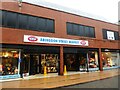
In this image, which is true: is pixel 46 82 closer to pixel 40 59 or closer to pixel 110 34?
pixel 40 59

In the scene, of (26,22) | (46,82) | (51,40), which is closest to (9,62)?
(26,22)

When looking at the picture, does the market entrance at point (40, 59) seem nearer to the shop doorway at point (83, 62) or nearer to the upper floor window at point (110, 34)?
the shop doorway at point (83, 62)

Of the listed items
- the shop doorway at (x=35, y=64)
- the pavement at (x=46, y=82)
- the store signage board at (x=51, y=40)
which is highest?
the store signage board at (x=51, y=40)

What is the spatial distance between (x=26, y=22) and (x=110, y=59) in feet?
59.0

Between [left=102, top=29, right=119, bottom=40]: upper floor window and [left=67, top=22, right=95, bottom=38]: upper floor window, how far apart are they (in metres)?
3.51

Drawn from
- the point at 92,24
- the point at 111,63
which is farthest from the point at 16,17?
the point at 111,63

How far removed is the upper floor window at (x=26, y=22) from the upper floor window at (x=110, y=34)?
1195 centimetres

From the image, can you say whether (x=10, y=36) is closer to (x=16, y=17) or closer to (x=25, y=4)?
(x=16, y=17)

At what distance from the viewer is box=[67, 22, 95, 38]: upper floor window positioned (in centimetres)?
2617

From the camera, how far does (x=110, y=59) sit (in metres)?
33.6

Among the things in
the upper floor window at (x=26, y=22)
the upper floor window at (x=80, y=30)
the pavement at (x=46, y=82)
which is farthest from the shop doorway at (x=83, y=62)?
the pavement at (x=46, y=82)

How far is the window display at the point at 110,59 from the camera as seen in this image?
3204 cm

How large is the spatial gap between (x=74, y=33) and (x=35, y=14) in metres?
6.70

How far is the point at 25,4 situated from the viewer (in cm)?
2138
